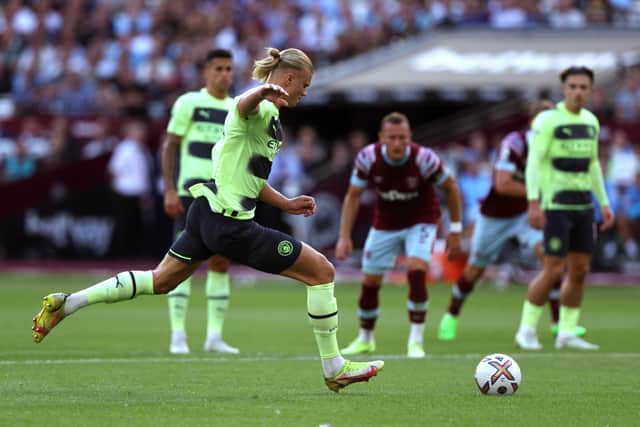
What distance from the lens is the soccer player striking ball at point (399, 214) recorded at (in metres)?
12.8

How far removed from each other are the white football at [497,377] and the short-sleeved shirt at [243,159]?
192cm

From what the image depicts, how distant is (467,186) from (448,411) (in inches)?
665

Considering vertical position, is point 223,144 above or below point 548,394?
above

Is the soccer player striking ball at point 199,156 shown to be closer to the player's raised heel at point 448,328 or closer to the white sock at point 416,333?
the white sock at point 416,333

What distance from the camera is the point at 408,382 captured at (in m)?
10.2

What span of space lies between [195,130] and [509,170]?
12.4ft

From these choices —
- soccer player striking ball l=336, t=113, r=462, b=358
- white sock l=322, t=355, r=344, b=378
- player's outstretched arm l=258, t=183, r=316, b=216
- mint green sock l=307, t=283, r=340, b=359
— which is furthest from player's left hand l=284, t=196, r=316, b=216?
soccer player striking ball l=336, t=113, r=462, b=358

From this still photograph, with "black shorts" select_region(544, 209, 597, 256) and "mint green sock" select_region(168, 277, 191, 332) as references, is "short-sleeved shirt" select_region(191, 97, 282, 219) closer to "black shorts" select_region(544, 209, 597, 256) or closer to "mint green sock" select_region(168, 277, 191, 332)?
"mint green sock" select_region(168, 277, 191, 332)

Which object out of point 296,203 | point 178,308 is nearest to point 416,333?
point 178,308

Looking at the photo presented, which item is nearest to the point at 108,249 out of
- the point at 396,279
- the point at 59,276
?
the point at 59,276

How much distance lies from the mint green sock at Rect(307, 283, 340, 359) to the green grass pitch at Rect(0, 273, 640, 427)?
0.33 meters

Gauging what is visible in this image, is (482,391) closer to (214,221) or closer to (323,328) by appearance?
(323,328)

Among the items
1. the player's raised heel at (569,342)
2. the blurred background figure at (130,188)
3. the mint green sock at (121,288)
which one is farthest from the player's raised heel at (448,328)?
the blurred background figure at (130,188)

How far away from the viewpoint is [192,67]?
28.8m
